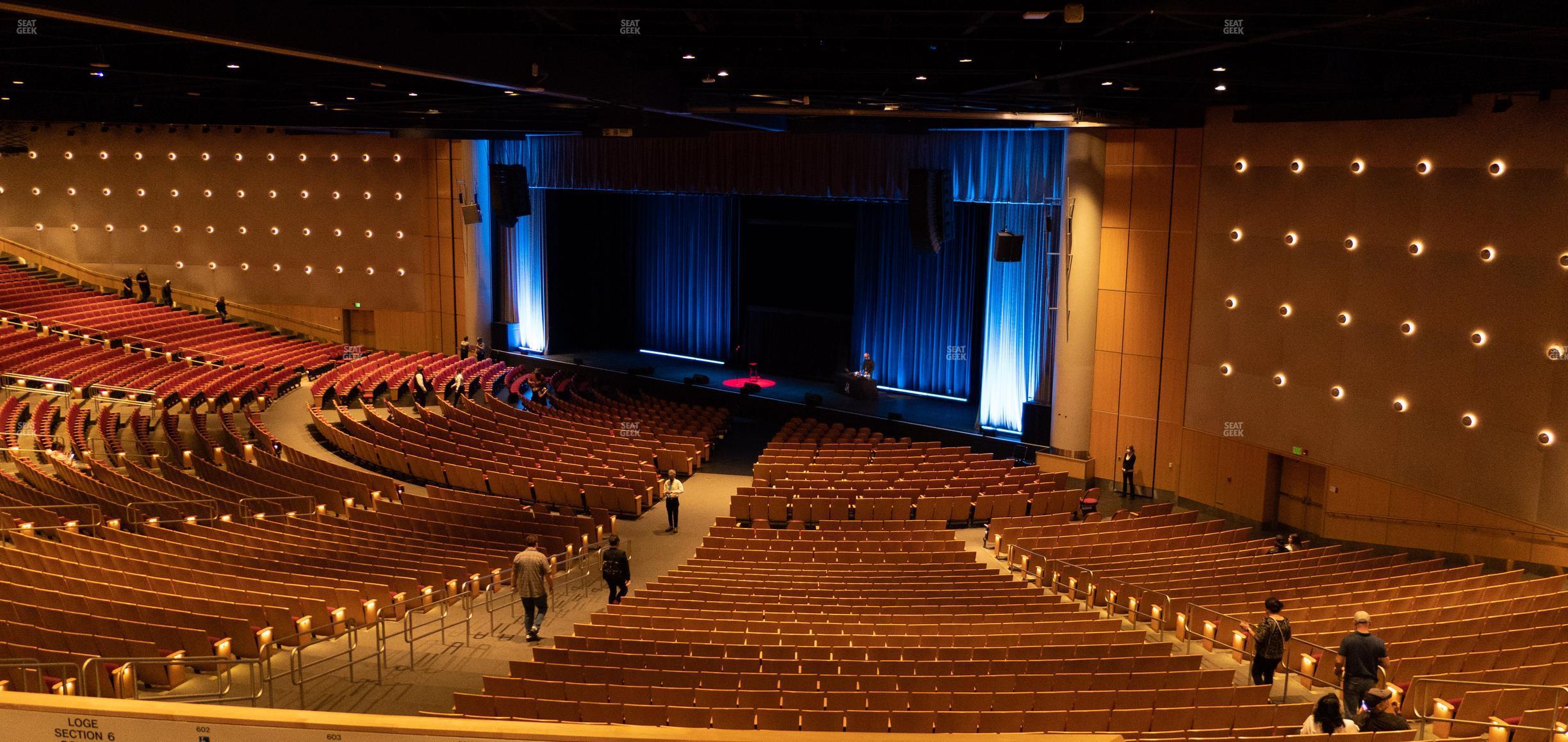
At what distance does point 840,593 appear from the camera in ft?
34.4

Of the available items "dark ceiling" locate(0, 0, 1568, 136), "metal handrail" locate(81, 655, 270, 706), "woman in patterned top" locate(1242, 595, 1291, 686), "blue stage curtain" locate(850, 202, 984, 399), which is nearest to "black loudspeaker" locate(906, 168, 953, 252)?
"dark ceiling" locate(0, 0, 1568, 136)

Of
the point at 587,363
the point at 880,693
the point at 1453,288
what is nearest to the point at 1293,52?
the point at 1453,288

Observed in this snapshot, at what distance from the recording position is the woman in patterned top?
8.37m

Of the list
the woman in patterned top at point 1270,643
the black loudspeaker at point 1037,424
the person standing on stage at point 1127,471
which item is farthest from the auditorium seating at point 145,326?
the woman in patterned top at point 1270,643

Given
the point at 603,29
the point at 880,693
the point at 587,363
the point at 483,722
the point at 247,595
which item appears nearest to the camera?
the point at 483,722

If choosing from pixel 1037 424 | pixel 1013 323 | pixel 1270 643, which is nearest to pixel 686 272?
pixel 1013 323

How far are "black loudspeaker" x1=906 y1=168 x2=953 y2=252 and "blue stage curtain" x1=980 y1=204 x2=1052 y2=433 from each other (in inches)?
82.9

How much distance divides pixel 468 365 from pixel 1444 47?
20221 mm

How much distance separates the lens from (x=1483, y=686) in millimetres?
7586

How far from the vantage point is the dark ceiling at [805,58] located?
8.09 metres

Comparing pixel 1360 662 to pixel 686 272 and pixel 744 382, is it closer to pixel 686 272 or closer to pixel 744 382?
pixel 744 382

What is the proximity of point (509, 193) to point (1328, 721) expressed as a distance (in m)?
21.0

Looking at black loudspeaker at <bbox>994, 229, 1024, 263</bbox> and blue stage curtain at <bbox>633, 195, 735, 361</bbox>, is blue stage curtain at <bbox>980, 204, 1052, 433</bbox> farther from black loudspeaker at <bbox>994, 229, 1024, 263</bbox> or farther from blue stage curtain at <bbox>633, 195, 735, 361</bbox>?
blue stage curtain at <bbox>633, 195, 735, 361</bbox>

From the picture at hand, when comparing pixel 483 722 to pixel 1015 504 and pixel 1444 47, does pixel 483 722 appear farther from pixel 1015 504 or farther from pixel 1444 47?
pixel 1015 504
